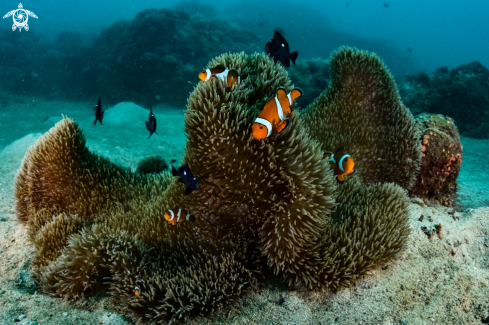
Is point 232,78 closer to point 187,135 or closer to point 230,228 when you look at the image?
point 187,135

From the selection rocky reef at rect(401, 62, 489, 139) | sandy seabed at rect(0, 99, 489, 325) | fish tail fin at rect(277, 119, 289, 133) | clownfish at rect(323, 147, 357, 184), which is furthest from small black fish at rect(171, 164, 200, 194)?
rocky reef at rect(401, 62, 489, 139)

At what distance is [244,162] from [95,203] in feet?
6.66

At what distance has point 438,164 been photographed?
4.53 metres

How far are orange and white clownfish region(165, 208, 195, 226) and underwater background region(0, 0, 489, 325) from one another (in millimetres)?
841

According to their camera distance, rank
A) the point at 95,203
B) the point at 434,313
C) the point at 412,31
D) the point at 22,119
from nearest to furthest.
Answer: the point at 434,313, the point at 95,203, the point at 22,119, the point at 412,31

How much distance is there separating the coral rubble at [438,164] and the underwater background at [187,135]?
0.04m

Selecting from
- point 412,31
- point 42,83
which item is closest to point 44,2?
point 42,83

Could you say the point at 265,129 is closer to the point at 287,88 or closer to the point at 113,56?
the point at 287,88

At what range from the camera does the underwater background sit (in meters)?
2.52

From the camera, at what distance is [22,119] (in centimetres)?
1238

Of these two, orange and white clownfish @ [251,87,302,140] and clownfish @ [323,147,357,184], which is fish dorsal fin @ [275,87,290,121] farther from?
clownfish @ [323,147,357,184]

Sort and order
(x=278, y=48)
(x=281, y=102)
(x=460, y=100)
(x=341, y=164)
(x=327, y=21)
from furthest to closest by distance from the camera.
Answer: (x=327, y=21), (x=460, y=100), (x=278, y=48), (x=341, y=164), (x=281, y=102)

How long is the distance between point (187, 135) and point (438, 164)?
157 inches

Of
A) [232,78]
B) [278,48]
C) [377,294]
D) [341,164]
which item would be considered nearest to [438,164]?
[341,164]
